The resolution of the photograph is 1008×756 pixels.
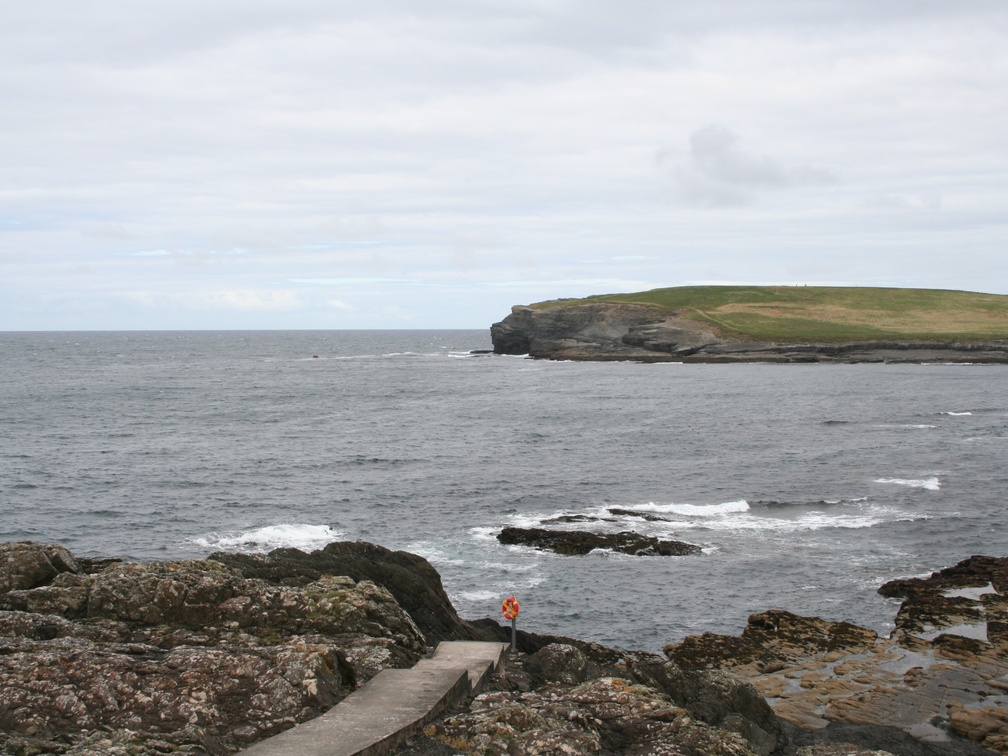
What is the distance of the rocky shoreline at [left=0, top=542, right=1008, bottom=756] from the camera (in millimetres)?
12016

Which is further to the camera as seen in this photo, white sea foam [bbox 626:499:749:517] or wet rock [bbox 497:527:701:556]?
white sea foam [bbox 626:499:749:517]

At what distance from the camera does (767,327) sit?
529 ft

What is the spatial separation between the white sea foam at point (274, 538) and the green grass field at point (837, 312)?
124975 mm

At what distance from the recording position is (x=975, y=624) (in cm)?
2677

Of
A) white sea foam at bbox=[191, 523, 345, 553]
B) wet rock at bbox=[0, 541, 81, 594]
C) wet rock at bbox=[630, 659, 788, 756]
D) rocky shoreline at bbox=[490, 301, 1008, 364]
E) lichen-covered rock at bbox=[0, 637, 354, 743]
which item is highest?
rocky shoreline at bbox=[490, 301, 1008, 364]

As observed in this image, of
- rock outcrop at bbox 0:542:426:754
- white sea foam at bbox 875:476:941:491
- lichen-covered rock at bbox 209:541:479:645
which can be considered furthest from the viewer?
white sea foam at bbox 875:476:941:491

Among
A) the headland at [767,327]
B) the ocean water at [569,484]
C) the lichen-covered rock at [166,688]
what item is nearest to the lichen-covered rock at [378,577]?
the lichen-covered rock at [166,688]

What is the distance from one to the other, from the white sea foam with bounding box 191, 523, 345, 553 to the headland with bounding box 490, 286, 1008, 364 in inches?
4595

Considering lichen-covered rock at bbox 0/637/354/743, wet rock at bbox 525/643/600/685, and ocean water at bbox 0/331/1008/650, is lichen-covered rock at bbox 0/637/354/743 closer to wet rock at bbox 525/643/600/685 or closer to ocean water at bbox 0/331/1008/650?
wet rock at bbox 525/643/600/685

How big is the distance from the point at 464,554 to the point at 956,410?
196 feet

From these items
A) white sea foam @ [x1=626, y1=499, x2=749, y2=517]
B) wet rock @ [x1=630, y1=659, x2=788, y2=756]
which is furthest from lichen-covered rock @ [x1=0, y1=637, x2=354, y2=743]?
white sea foam @ [x1=626, y1=499, x2=749, y2=517]

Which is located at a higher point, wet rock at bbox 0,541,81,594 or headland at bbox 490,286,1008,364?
headland at bbox 490,286,1008,364

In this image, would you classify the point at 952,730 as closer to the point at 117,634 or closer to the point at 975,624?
the point at 975,624

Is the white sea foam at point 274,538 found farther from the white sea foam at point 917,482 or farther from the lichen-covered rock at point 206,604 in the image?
the white sea foam at point 917,482
